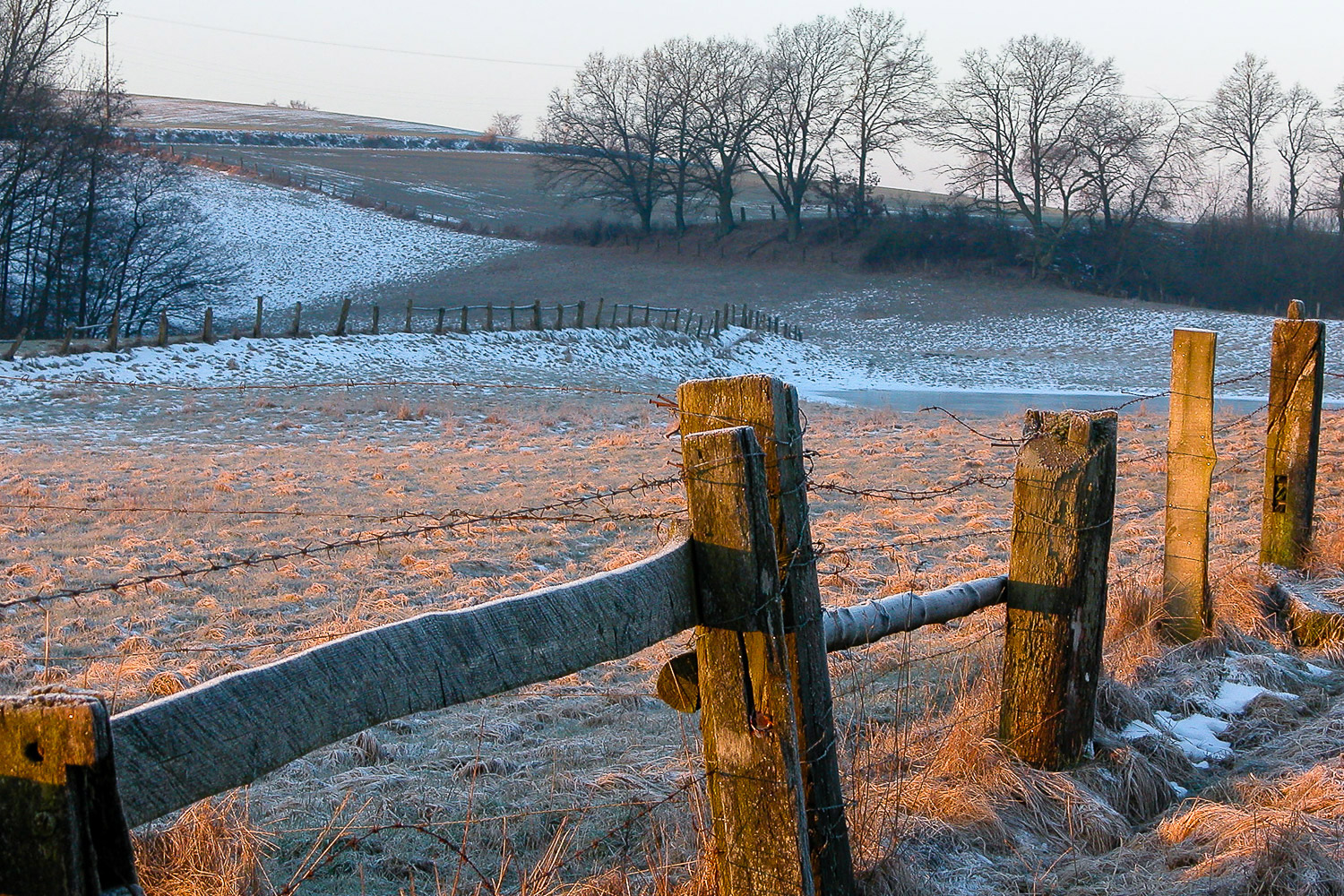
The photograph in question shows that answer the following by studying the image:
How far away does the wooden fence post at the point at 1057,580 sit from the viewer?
3523 millimetres

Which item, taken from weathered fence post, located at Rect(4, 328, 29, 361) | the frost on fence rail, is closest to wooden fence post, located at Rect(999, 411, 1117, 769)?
the frost on fence rail

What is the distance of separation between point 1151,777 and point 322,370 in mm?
22656

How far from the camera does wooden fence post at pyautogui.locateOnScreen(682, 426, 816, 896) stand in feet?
7.52

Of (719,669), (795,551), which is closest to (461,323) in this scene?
(795,551)

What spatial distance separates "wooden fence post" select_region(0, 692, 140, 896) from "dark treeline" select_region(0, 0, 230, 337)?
93.4 feet

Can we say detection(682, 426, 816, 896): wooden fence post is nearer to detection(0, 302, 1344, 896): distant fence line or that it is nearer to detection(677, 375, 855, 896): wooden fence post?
detection(0, 302, 1344, 896): distant fence line

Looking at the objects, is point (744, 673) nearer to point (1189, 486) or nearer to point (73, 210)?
point (1189, 486)

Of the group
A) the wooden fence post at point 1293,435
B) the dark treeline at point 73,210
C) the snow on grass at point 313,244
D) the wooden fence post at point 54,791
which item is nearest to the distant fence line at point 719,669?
the wooden fence post at point 54,791

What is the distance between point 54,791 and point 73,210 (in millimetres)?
35060

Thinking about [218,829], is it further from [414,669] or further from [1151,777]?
[1151,777]

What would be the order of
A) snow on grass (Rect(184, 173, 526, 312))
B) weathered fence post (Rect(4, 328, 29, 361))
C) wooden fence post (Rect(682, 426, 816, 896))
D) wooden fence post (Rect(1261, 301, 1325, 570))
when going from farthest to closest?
snow on grass (Rect(184, 173, 526, 312)) → weathered fence post (Rect(4, 328, 29, 361)) → wooden fence post (Rect(1261, 301, 1325, 570)) → wooden fence post (Rect(682, 426, 816, 896))

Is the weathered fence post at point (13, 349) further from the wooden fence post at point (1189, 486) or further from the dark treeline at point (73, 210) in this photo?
the wooden fence post at point (1189, 486)

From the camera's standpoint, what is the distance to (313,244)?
5344 cm

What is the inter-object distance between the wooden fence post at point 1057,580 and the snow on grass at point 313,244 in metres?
42.9
